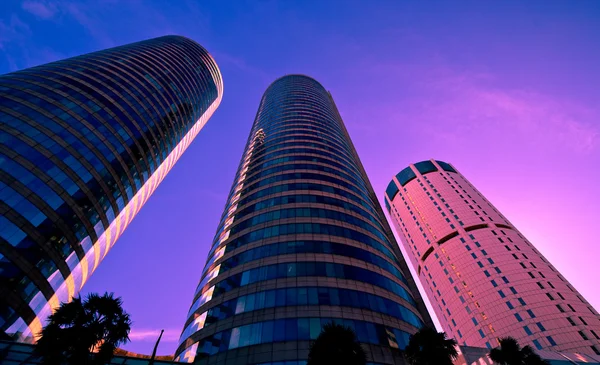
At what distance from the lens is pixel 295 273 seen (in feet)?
118

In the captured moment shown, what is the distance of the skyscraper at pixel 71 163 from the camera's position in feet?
118

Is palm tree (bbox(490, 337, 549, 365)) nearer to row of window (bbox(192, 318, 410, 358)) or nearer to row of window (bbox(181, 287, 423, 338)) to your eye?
row of window (bbox(181, 287, 423, 338))

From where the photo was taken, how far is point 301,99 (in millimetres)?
92562

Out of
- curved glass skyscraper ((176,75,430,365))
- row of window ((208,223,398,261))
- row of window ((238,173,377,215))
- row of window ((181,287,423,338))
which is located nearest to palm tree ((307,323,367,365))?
curved glass skyscraper ((176,75,430,365))

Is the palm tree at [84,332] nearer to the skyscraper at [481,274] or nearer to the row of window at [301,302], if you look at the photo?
the row of window at [301,302]

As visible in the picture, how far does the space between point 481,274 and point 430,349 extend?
82.0 meters

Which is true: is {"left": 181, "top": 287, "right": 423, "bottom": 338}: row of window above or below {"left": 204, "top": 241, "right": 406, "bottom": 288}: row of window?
below

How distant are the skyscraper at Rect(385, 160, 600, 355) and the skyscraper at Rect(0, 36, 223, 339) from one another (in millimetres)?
92973

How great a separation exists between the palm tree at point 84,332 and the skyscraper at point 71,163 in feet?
72.3

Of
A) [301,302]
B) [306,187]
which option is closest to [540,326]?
[306,187]

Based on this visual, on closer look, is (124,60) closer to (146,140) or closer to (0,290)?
(146,140)

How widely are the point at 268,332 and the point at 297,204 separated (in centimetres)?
2083

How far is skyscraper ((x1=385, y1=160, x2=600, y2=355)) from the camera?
7319 cm

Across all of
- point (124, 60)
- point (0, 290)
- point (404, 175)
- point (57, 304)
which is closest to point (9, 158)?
point (0, 290)
